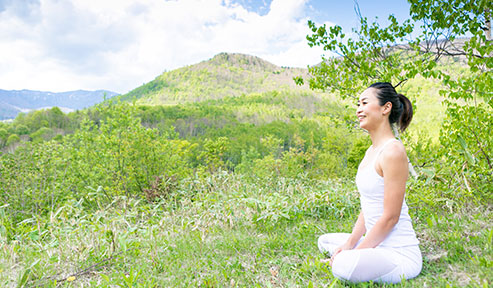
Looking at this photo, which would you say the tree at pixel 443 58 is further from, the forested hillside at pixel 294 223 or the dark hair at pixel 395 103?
the dark hair at pixel 395 103

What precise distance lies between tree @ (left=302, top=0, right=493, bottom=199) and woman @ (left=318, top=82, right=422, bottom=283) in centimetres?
132

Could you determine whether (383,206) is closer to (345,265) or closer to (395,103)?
(345,265)

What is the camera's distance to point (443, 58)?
386 centimetres

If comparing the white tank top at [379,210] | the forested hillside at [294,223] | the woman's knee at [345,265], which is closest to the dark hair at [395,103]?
the white tank top at [379,210]

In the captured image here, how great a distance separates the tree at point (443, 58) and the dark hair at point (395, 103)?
1.12 m

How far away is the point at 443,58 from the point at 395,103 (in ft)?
8.08

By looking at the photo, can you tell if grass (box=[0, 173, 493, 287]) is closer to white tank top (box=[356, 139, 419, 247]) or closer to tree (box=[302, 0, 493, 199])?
white tank top (box=[356, 139, 419, 247])

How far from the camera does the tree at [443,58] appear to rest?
2932 mm

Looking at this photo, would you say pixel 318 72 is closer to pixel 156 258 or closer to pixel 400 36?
pixel 400 36

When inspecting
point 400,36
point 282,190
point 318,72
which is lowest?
point 282,190

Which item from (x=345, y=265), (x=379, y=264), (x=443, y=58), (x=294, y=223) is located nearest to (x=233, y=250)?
(x=294, y=223)

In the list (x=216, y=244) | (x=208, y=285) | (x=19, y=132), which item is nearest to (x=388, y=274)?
(x=208, y=285)

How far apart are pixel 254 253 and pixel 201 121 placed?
10034cm

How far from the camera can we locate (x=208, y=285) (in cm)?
230
